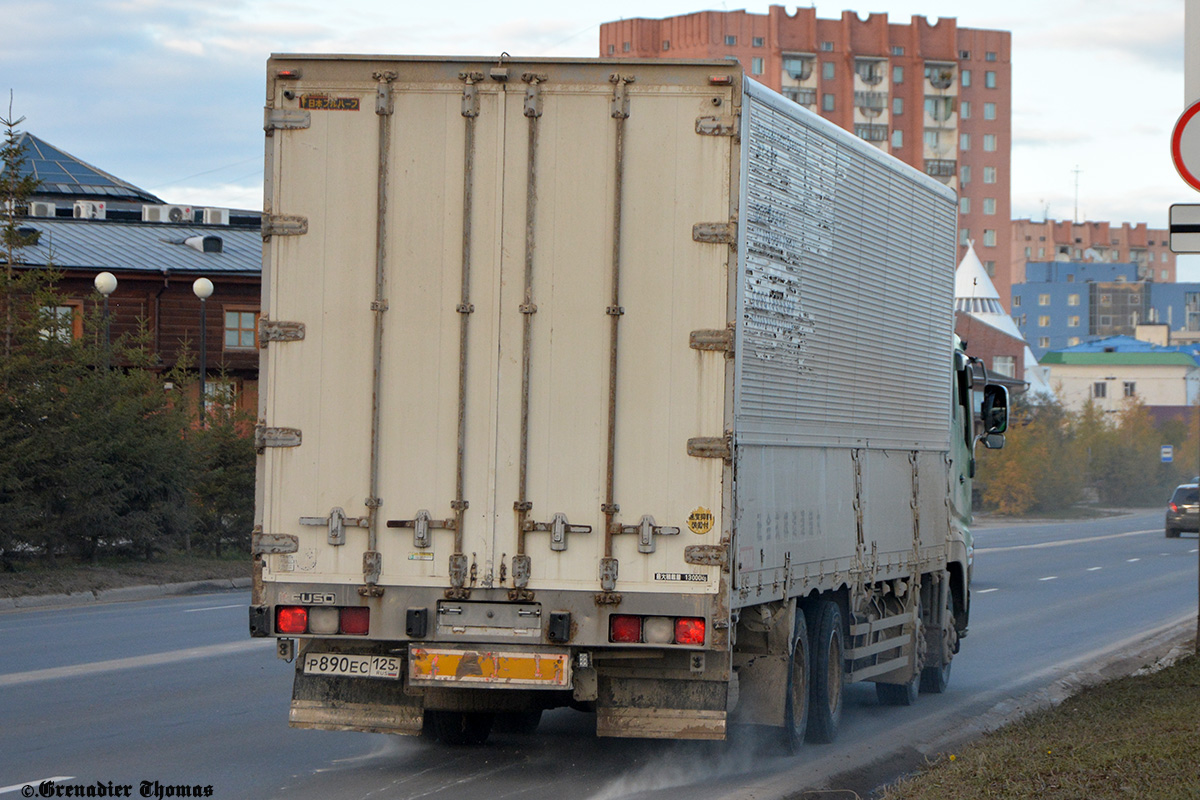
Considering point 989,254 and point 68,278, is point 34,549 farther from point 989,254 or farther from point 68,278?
point 989,254

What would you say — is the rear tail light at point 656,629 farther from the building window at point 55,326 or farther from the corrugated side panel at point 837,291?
the building window at point 55,326

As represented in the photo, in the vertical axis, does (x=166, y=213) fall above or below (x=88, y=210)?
below

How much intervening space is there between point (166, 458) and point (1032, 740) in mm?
18157

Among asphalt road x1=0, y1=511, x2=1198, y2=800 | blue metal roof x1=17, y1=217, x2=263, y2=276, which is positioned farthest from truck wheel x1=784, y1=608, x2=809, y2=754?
blue metal roof x1=17, y1=217, x2=263, y2=276

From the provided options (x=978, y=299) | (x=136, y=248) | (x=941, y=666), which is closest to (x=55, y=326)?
(x=941, y=666)

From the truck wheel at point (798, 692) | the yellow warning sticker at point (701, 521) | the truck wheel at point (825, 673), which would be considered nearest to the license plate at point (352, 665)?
the yellow warning sticker at point (701, 521)

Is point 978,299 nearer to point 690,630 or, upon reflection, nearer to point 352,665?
point 690,630

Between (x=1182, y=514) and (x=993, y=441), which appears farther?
(x=1182, y=514)

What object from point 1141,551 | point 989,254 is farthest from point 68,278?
→ point 989,254

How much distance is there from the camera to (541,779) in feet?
27.8

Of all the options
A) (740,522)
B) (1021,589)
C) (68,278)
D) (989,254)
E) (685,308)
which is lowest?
(1021,589)

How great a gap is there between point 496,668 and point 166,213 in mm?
54787

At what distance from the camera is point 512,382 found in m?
7.91

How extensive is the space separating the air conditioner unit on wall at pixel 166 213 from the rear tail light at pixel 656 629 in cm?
5397
